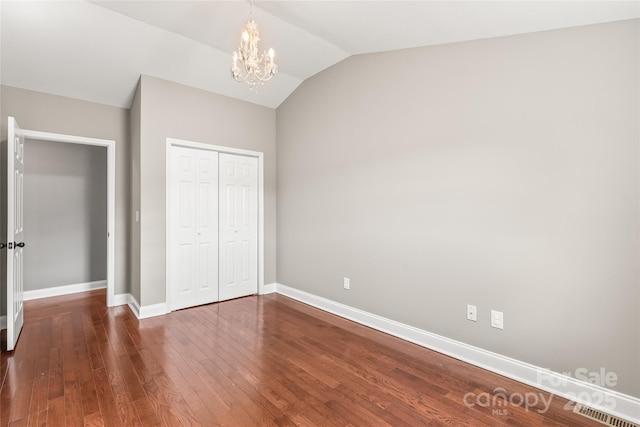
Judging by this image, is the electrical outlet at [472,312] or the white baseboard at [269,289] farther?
the white baseboard at [269,289]

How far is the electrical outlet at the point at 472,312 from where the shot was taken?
2.53 meters

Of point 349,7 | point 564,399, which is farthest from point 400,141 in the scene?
point 564,399

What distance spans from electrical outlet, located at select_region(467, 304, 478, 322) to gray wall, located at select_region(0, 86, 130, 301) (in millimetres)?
4171

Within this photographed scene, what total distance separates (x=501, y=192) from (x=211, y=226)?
3379 millimetres

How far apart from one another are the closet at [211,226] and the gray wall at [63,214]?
2092 mm

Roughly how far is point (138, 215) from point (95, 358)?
160 cm

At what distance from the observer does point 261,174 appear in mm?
4516

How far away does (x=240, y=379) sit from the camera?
226cm

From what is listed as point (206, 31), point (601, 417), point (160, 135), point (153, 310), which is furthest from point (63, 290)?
point (601, 417)

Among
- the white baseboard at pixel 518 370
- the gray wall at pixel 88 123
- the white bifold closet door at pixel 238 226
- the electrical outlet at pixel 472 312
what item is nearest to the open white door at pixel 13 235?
the gray wall at pixel 88 123

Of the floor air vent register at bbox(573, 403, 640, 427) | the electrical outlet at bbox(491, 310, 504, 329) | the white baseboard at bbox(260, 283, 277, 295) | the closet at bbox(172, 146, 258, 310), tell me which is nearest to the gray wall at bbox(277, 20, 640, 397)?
the electrical outlet at bbox(491, 310, 504, 329)

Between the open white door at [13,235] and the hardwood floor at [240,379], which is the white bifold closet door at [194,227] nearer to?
the hardwood floor at [240,379]

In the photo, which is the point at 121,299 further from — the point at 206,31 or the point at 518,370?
the point at 518,370

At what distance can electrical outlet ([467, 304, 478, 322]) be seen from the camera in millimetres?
2533
